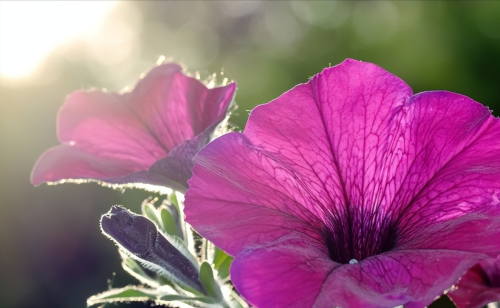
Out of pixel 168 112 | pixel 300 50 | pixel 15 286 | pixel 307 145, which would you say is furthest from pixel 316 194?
pixel 300 50

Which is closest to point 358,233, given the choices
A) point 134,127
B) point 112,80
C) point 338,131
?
point 338,131

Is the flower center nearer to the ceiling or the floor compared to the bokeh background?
nearer to the floor

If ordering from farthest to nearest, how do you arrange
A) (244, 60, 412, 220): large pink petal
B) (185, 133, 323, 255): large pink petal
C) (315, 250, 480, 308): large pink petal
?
(244, 60, 412, 220): large pink petal → (185, 133, 323, 255): large pink petal → (315, 250, 480, 308): large pink petal

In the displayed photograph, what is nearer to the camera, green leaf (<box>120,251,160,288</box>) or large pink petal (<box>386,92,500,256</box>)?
large pink petal (<box>386,92,500,256</box>)

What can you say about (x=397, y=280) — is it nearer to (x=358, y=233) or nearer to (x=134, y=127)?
(x=358, y=233)

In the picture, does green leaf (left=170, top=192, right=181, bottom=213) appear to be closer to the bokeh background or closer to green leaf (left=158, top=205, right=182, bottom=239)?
green leaf (left=158, top=205, right=182, bottom=239)

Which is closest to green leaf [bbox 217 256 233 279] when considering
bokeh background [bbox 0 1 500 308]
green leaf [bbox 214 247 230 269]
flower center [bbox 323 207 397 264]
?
green leaf [bbox 214 247 230 269]

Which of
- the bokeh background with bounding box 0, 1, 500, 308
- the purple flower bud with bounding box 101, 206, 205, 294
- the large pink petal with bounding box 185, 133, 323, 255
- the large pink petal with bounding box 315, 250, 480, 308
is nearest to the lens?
the large pink petal with bounding box 315, 250, 480, 308
